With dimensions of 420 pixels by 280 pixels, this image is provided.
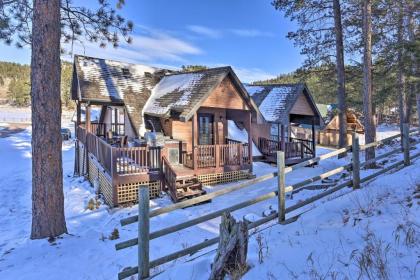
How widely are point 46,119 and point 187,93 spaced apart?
7463 millimetres

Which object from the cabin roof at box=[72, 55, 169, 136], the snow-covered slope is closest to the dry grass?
the cabin roof at box=[72, 55, 169, 136]

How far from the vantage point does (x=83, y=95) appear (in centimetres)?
1447

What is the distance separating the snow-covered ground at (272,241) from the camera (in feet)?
12.5

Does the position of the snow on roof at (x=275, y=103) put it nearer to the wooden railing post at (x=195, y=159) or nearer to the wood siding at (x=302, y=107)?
the wood siding at (x=302, y=107)

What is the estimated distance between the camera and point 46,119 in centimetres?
770

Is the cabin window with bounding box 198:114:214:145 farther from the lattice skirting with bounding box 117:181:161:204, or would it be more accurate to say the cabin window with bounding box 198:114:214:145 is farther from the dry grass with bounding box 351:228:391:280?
the dry grass with bounding box 351:228:391:280

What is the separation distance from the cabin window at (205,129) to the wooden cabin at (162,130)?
0.17 ft

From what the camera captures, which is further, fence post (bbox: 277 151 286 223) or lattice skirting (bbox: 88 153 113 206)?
lattice skirting (bbox: 88 153 113 206)

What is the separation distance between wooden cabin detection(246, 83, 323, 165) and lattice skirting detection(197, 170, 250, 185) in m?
4.06

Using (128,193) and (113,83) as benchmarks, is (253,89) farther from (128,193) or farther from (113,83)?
(128,193)

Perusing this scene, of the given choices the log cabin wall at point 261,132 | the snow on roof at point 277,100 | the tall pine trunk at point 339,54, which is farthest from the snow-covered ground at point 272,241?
the tall pine trunk at point 339,54

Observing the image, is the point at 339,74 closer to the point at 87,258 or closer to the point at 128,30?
the point at 128,30

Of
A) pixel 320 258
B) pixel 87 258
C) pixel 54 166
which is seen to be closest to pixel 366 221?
pixel 320 258

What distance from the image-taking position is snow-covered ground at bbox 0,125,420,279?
3.80 metres
